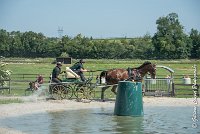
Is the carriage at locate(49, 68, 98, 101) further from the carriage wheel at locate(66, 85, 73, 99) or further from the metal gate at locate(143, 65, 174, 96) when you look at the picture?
the metal gate at locate(143, 65, 174, 96)

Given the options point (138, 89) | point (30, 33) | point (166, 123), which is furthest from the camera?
point (30, 33)

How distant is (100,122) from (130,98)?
5.98 ft

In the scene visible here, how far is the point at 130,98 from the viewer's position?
16828mm

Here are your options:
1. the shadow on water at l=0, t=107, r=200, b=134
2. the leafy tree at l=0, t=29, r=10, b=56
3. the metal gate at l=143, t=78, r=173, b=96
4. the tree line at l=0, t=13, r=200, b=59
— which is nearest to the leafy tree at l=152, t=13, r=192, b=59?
the tree line at l=0, t=13, r=200, b=59

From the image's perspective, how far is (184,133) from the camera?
42.7 feet

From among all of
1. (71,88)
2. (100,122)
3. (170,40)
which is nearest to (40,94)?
(71,88)

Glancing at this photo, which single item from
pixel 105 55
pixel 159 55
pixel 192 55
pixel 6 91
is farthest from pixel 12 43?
pixel 6 91

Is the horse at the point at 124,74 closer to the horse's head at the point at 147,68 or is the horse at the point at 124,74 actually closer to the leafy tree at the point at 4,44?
the horse's head at the point at 147,68

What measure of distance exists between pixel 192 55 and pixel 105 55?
61.6ft

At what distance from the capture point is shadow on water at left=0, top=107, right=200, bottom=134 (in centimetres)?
1358

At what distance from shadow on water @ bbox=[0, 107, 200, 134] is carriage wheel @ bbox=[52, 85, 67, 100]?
338cm

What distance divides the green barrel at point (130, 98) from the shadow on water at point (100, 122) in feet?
1.14

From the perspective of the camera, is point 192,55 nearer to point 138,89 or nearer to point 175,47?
point 175,47

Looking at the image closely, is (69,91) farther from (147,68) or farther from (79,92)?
(147,68)
